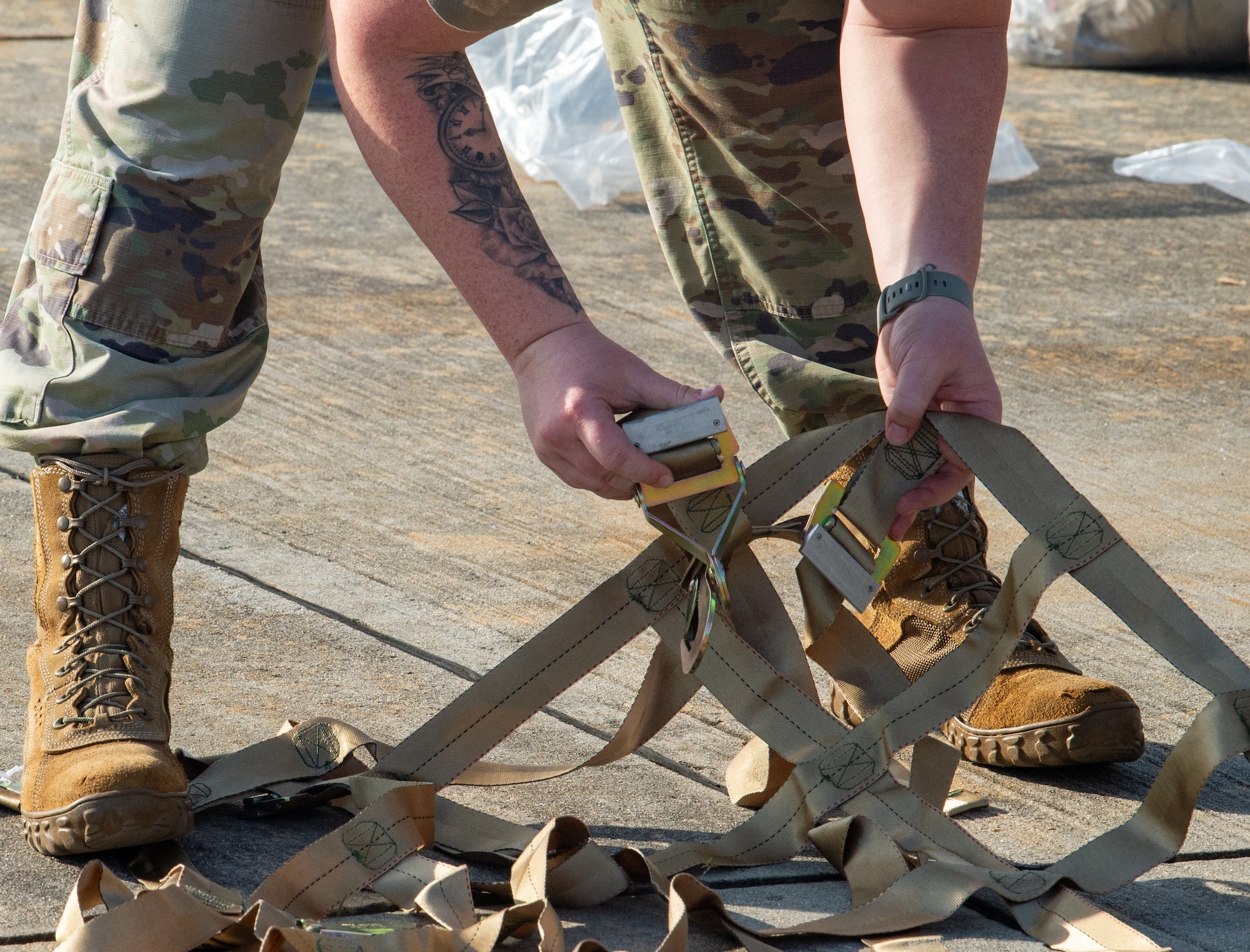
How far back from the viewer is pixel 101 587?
1.75 meters

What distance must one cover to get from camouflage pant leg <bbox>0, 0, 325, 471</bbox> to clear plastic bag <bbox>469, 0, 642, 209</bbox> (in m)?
3.01

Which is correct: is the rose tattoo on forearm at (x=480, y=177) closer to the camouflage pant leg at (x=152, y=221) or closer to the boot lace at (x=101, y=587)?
the camouflage pant leg at (x=152, y=221)

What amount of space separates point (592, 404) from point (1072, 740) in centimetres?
74

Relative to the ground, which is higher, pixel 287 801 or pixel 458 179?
pixel 458 179

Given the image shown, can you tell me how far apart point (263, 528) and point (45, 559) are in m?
0.77

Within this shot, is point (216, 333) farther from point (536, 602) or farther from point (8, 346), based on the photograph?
point (536, 602)

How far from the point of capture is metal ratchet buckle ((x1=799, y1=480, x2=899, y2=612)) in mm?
1607

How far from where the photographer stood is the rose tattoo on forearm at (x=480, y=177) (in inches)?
64.7

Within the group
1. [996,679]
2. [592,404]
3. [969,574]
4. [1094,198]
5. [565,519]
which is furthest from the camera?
[1094,198]

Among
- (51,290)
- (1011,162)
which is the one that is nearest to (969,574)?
(51,290)

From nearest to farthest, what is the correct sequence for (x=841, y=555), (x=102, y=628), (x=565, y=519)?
(x=841, y=555) → (x=102, y=628) → (x=565, y=519)

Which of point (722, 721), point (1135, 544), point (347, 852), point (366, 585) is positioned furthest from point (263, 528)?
point (1135, 544)

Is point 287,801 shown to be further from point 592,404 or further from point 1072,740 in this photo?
point 1072,740

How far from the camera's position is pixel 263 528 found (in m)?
2.54
